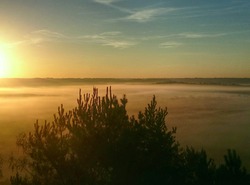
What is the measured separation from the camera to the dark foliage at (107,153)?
25.5 meters

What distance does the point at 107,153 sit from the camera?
2623 centimetres

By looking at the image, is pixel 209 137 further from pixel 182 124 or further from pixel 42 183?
pixel 42 183

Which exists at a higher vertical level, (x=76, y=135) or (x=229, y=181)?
(x=76, y=135)

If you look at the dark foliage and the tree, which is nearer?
the dark foliage

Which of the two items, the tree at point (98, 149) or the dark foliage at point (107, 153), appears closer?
the dark foliage at point (107, 153)

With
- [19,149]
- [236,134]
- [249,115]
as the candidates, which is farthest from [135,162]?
[249,115]

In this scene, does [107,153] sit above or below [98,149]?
below

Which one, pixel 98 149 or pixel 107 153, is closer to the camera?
pixel 107 153

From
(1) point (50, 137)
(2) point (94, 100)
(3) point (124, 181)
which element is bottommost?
(3) point (124, 181)

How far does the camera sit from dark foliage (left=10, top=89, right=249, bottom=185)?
2553 cm

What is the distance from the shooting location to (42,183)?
1054 inches

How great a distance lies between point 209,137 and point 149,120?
62.5 meters

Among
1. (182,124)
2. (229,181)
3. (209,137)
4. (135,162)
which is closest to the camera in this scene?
(229,181)

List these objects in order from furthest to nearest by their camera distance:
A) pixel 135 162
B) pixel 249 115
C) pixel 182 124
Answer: pixel 249 115, pixel 182 124, pixel 135 162
